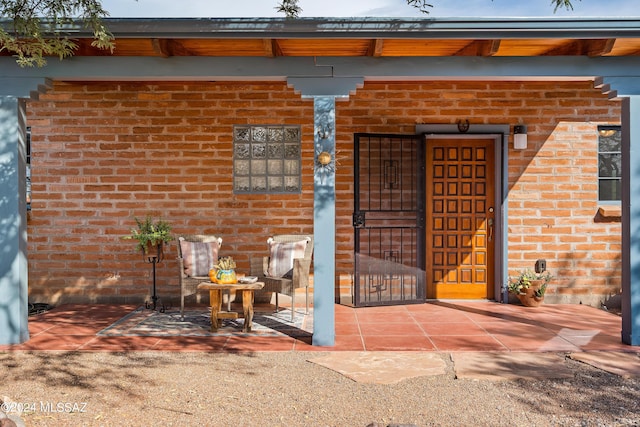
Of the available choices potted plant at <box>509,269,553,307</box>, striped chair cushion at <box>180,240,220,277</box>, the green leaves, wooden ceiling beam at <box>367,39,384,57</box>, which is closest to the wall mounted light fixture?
potted plant at <box>509,269,553,307</box>

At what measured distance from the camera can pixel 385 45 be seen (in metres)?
4.90

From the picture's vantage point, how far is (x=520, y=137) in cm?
712

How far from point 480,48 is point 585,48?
98 centimetres

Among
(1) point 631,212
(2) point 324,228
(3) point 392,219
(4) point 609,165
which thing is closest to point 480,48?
(1) point 631,212

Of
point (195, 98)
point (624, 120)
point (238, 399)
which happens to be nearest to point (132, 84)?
point (195, 98)

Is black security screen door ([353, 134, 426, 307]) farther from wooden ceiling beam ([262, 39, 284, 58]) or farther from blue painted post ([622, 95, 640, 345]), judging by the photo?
blue painted post ([622, 95, 640, 345])

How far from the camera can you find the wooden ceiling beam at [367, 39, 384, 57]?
4.79 metres

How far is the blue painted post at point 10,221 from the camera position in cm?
511

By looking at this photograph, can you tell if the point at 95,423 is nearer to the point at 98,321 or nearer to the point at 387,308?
the point at 98,321

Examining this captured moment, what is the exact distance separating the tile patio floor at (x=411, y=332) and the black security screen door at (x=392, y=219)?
0.34m

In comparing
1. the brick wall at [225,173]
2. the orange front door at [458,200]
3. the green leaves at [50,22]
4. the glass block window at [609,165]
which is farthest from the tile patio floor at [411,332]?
the green leaves at [50,22]

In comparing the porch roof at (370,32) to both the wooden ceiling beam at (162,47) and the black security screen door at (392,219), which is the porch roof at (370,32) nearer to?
the wooden ceiling beam at (162,47)

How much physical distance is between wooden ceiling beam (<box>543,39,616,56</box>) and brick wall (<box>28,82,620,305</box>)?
207cm

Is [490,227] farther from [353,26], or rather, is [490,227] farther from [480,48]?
[353,26]
